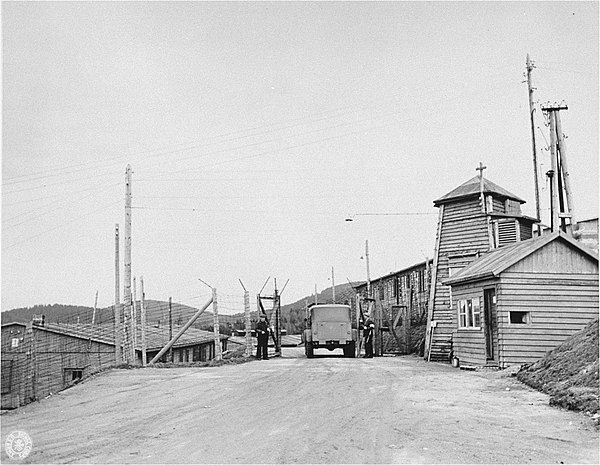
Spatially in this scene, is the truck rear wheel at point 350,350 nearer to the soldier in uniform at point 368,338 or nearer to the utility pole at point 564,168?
the soldier in uniform at point 368,338

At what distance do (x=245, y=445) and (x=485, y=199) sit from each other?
2429 centimetres

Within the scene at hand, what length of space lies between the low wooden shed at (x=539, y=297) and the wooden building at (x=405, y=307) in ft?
52.4

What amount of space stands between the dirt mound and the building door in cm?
411

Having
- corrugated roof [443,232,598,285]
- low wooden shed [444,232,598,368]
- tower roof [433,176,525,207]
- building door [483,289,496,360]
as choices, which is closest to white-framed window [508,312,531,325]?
low wooden shed [444,232,598,368]

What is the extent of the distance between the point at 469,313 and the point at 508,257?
8.90 feet

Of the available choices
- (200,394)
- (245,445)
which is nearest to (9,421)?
(200,394)

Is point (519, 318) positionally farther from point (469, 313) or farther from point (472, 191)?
point (472, 191)

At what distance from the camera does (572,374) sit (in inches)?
576

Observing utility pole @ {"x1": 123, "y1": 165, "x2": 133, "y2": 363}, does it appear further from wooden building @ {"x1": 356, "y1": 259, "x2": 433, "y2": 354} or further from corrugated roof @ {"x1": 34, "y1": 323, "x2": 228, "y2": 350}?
wooden building @ {"x1": 356, "y1": 259, "x2": 433, "y2": 354}

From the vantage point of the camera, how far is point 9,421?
12039mm

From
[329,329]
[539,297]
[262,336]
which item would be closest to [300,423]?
[539,297]

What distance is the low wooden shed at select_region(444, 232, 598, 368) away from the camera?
69.5 feet

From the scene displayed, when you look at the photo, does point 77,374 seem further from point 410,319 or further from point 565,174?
point 565,174

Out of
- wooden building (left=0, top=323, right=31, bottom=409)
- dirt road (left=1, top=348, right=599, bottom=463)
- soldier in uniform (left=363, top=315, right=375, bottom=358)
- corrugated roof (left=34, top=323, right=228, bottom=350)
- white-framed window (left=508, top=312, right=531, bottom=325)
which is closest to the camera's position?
dirt road (left=1, top=348, right=599, bottom=463)
